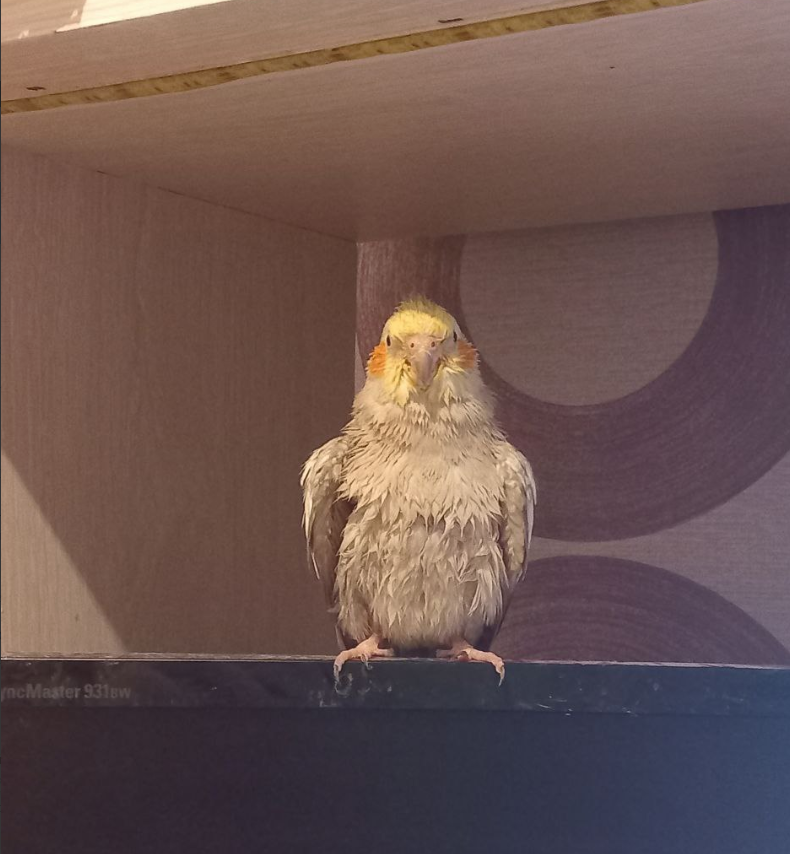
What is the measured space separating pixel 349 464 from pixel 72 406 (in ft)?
0.77

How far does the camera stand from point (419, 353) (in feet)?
2.90

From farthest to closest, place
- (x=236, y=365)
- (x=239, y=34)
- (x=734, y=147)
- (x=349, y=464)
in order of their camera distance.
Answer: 1. (x=236, y=365)
2. (x=349, y=464)
3. (x=734, y=147)
4. (x=239, y=34)

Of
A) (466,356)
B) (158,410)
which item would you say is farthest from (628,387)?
(158,410)

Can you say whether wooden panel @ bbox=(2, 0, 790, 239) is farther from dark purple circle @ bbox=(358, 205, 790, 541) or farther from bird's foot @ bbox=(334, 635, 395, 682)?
bird's foot @ bbox=(334, 635, 395, 682)

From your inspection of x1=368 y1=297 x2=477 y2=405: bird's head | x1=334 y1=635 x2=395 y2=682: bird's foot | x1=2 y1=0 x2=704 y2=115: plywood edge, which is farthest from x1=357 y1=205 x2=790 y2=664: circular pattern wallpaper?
x1=2 y1=0 x2=704 y2=115: plywood edge

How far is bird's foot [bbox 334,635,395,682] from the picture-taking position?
63 cm

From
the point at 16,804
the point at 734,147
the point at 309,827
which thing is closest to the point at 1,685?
the point at 16,804

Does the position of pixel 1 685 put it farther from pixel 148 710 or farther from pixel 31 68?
pixel 31 68

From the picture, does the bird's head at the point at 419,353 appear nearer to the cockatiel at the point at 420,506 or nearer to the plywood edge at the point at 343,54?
the cockatiel at the point at 420,506

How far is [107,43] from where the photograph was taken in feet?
2.07

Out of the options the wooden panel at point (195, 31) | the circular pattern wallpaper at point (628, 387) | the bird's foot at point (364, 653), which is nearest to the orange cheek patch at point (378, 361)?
the circular pattern wallpaper at point (628, 387)

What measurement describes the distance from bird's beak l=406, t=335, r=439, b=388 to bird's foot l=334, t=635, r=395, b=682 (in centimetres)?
22

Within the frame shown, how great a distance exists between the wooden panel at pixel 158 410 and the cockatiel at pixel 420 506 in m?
0.13

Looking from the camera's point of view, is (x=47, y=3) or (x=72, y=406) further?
(x=72, y=406)
